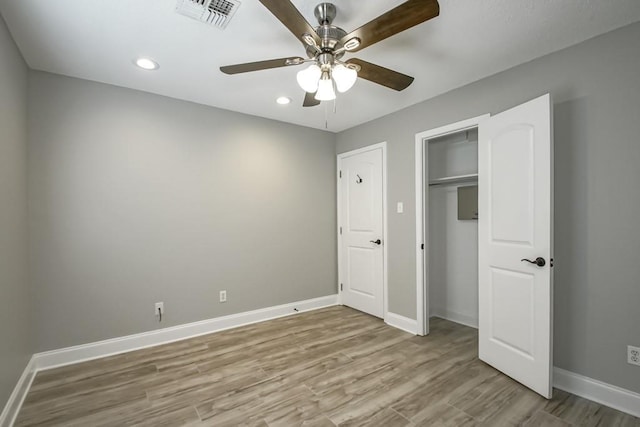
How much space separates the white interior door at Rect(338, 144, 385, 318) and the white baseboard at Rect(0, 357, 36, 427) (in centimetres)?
329

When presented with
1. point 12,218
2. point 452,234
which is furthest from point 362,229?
point 12,218

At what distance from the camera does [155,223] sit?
2.98 metres

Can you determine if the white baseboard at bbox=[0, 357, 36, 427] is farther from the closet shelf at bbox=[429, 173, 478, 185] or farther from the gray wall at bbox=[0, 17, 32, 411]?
the closet shelf at bbox=[429, 173, 478, 185]

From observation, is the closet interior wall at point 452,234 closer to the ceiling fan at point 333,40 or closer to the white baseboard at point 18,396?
the ceiling fan at point 333,40

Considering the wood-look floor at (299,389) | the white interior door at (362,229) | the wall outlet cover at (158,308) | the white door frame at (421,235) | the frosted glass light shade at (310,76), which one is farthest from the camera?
the white interior door at (362,229)

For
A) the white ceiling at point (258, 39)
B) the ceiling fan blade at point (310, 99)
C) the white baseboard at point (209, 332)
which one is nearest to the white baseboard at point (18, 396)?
the white baseboard at point (209, 332)

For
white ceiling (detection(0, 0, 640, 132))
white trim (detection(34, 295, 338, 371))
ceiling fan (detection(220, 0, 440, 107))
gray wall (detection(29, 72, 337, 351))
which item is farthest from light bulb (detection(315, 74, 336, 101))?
white trim (detection(34, 295, 338, 371))

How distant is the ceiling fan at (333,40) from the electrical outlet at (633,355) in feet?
7.58

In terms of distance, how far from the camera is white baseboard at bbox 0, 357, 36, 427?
1.78 metres

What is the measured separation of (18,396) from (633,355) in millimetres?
4164

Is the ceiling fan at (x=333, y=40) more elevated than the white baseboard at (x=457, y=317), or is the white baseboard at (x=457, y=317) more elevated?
the ceiling fan at (x=333, y=40)

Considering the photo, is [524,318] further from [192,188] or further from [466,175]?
[192,188]

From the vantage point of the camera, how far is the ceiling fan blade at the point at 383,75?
1.81 m

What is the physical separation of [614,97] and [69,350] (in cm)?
474
